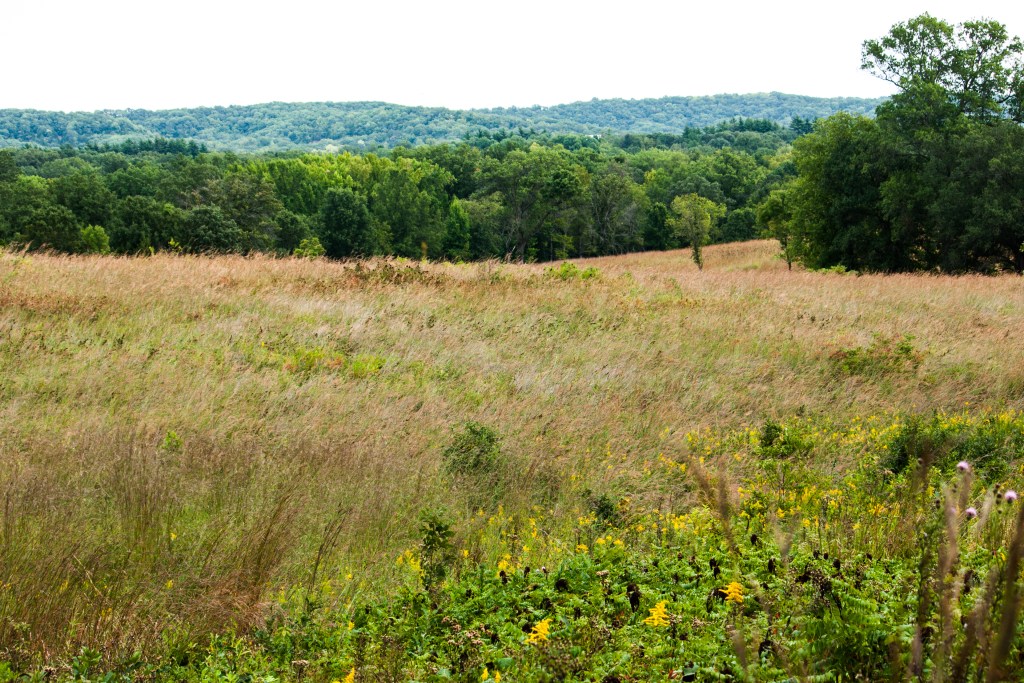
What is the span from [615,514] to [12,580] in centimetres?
374

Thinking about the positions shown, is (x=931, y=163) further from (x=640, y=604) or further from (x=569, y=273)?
(x=640, y=604)

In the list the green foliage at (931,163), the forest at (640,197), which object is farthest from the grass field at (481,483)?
the green foliage at (931,163)

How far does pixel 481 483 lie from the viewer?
6512mm

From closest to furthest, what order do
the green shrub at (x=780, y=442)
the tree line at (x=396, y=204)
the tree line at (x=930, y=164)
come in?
the green shrub at (x=780, y=442), the tree line at (x=930, y=164), the tree line at (x=396, y=204)

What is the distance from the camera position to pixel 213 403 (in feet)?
24.7

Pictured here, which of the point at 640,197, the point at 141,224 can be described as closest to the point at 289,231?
the point at 141,224

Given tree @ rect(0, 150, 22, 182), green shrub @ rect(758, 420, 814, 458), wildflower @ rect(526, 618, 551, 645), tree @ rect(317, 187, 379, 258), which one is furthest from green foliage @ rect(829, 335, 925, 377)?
tree @ rect(0, 150, 22, 182)

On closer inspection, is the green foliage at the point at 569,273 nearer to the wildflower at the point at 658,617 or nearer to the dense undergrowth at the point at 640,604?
the dense undergrowth at the point at 640,604

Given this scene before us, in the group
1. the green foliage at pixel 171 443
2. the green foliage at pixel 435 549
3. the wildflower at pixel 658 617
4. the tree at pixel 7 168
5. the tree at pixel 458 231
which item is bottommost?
the tree at pixel 458 231

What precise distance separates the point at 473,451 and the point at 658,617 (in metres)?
3.77

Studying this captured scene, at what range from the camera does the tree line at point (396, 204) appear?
2140 inches

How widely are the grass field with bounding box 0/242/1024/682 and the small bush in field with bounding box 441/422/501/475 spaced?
0.05m

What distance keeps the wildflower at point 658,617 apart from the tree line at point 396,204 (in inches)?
1428

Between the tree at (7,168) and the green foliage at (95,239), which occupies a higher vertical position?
the tree at (7,168)
